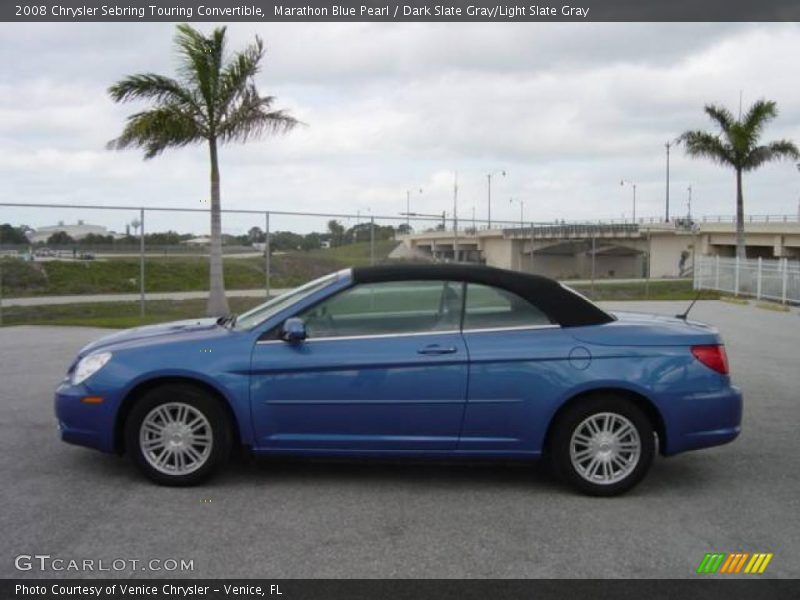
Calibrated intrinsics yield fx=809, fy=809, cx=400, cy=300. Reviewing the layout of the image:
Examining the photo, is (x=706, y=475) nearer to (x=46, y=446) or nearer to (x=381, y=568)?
(x=381, y=568)

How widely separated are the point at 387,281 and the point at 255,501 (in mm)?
1647

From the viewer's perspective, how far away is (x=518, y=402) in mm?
5117

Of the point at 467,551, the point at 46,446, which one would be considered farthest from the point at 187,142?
the point at 467,551

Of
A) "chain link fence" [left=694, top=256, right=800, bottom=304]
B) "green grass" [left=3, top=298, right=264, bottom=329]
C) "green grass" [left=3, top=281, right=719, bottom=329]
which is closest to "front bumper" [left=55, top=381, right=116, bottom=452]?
"green grass" [left=3, top=281, right=719, bottom=329]

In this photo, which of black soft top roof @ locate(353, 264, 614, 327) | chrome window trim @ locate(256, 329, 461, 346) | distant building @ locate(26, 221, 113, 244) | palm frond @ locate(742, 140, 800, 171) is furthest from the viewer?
palm frond @ locate(742, 140, 800, 171)

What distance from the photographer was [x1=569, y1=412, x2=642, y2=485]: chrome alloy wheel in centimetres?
515

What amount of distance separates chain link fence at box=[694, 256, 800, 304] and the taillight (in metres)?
20.3

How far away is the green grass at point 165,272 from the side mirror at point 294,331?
12575 millimetres

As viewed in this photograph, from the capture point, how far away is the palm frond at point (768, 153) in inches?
1281
